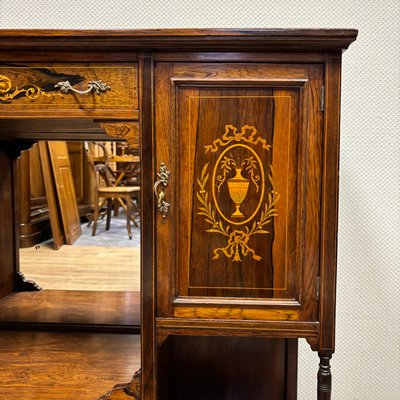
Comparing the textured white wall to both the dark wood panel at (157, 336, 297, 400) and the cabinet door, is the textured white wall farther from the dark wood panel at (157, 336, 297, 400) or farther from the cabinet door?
the cabinet door

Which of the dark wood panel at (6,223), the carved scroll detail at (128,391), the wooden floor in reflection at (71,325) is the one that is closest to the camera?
the carved scroll detail at (128,391)

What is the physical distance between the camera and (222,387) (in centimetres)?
121

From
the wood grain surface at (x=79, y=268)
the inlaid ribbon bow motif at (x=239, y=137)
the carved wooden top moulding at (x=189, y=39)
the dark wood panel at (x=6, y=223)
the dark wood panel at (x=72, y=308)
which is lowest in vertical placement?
the dark wood panel at (x=72, y=308)

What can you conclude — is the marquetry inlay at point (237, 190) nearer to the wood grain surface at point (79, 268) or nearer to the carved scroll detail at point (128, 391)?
the carved scroll detail at point (128, 391)

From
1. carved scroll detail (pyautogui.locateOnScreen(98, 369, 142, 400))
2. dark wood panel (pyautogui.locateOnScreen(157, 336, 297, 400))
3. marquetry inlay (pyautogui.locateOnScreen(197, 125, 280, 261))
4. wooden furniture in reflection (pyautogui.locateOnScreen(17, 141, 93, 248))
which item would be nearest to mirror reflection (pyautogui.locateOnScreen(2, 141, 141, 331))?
wooden furniture in reflection (pyautogui.locateOnScreen(17, 141, 93, 248))

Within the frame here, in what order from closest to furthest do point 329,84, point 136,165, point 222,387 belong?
point 329,84, point 222,387, point 136,165

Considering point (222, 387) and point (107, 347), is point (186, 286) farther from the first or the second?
point (222, 387)

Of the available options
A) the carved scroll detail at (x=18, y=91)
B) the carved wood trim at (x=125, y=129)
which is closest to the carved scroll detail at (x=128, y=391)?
the carved wood trim at (x=125, y=129)

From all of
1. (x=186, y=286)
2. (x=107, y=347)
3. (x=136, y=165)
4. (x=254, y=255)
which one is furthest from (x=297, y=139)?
(x=136, y=165)

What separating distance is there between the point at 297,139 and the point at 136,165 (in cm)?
88

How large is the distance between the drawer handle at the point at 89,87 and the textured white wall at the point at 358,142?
51cm

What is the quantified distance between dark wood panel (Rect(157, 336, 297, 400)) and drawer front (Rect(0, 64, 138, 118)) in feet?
2.27

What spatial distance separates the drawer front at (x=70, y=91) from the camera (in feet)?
2.56

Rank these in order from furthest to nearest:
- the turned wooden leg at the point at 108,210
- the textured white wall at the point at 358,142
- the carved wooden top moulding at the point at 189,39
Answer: the turned wooden leg at the point at 108,210 < the textured white wall at the point at 358,142 < the carved wooden top moulding at the point at 189,39
